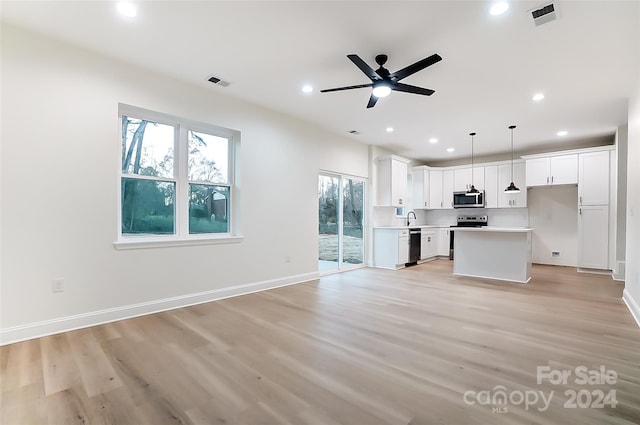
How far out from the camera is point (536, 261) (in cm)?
737

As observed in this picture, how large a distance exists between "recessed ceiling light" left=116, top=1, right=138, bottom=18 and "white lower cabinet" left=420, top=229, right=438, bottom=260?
684cm

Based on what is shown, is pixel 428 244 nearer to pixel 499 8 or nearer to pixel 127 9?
pixel 499 8

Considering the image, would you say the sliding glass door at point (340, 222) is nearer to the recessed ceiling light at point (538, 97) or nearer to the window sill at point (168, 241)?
the window sill at point (168, 241)

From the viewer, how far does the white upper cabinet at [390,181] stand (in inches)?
275

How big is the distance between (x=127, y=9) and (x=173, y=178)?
191cm

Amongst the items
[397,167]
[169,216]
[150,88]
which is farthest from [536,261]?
[150,88]

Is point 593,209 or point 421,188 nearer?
point 593,209

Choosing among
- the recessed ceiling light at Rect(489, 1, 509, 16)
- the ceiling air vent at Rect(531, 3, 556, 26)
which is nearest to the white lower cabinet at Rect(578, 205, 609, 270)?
the ceiling air vent at Rect(531, 3, 556, 26)

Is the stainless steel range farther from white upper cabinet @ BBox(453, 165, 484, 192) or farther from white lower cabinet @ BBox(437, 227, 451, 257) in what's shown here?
white upper cabinet @ BBox(453, 165, 484, 192)

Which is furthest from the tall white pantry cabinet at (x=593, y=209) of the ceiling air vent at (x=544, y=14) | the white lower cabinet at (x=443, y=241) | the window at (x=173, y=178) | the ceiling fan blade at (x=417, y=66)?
the window at (x=173, y=178)

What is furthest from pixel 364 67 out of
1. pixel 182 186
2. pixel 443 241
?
pixel 443 241

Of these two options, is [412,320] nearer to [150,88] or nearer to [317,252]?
[317,252]

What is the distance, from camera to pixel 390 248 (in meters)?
6.68

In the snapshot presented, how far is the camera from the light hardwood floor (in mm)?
1737
